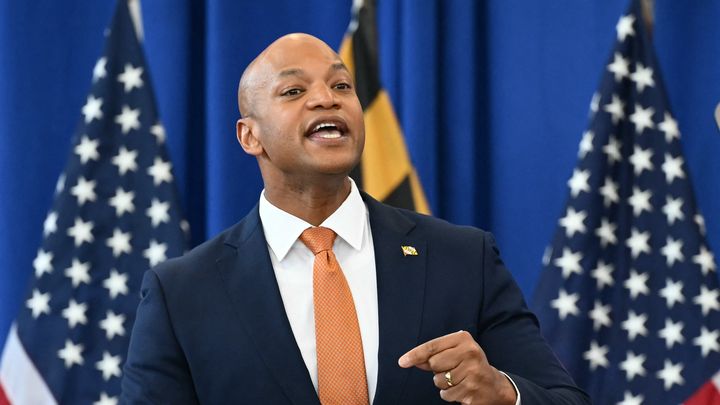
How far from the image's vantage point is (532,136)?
396 cm

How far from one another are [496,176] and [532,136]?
0.21 metres

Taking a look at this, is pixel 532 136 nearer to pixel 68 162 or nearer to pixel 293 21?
pixel 293 21

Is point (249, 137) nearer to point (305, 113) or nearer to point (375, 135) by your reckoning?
point (305, 113)

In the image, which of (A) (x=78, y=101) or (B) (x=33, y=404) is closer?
(B) (x=33, y=404)

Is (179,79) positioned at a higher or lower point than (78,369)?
higher

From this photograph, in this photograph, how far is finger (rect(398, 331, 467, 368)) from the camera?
5.85 ft

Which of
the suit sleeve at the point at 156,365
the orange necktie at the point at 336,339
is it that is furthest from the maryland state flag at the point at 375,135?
the suit sleeve at the point at 156,365

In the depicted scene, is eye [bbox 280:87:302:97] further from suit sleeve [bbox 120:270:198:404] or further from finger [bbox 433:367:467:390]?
finger [bbox 433:367:467:390]

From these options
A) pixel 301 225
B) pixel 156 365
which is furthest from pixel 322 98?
pixel 156 365

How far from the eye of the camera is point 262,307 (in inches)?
88.4

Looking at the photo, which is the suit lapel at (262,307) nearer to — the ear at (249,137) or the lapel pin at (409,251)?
the ear at (249,137)

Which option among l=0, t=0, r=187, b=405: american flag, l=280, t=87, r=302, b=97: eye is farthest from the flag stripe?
l=280, t=87, r=302, b=97: eye

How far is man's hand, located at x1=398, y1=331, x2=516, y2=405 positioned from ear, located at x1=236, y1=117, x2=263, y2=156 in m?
0.86

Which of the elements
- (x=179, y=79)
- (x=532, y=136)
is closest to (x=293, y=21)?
(x=179, y=79)
